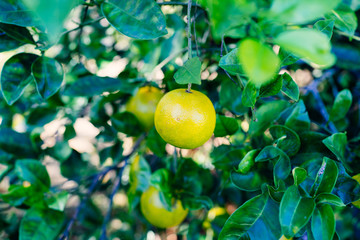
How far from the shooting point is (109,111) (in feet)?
4.24

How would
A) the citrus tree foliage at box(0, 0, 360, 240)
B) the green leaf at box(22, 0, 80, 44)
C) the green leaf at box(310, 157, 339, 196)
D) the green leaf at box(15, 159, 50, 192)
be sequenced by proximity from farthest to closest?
the green leaf at box(15, 159, 50, 192) < the green leaf at box(310, 157, 339, 196) < the citrus tree foliage at box(0, 0, 360, 240) < the green leaf at box(22, 0, 80, 44)

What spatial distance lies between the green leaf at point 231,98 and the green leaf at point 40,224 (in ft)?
2.42

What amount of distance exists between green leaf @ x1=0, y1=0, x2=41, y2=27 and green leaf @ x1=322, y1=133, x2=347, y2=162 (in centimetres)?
84

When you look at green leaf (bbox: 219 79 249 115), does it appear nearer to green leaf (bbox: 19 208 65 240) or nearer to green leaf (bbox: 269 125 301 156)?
green leaf (bbox: 269 125 301 156)

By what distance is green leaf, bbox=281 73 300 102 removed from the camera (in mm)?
684

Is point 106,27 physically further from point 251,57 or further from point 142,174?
point 251,57

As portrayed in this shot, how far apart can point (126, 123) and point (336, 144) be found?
70 cm

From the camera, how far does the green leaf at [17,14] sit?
2.29 feet

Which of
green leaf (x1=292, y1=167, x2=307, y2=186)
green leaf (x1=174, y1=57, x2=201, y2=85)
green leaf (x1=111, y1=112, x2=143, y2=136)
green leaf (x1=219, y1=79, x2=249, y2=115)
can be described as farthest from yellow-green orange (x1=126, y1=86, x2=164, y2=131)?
green leaf (x1=292, y1=167, x2=307, y2=186)

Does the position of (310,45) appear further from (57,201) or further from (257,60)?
(57,201)

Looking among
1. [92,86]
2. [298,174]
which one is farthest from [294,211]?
[92,86]

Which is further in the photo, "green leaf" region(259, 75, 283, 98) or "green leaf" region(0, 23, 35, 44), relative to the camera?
"green leaf" region(0, 23, 35, 44)

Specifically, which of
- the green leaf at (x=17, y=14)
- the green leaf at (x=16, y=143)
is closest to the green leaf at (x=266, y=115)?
the green leaf at (x=17, y=14)

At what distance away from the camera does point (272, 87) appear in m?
0.66
